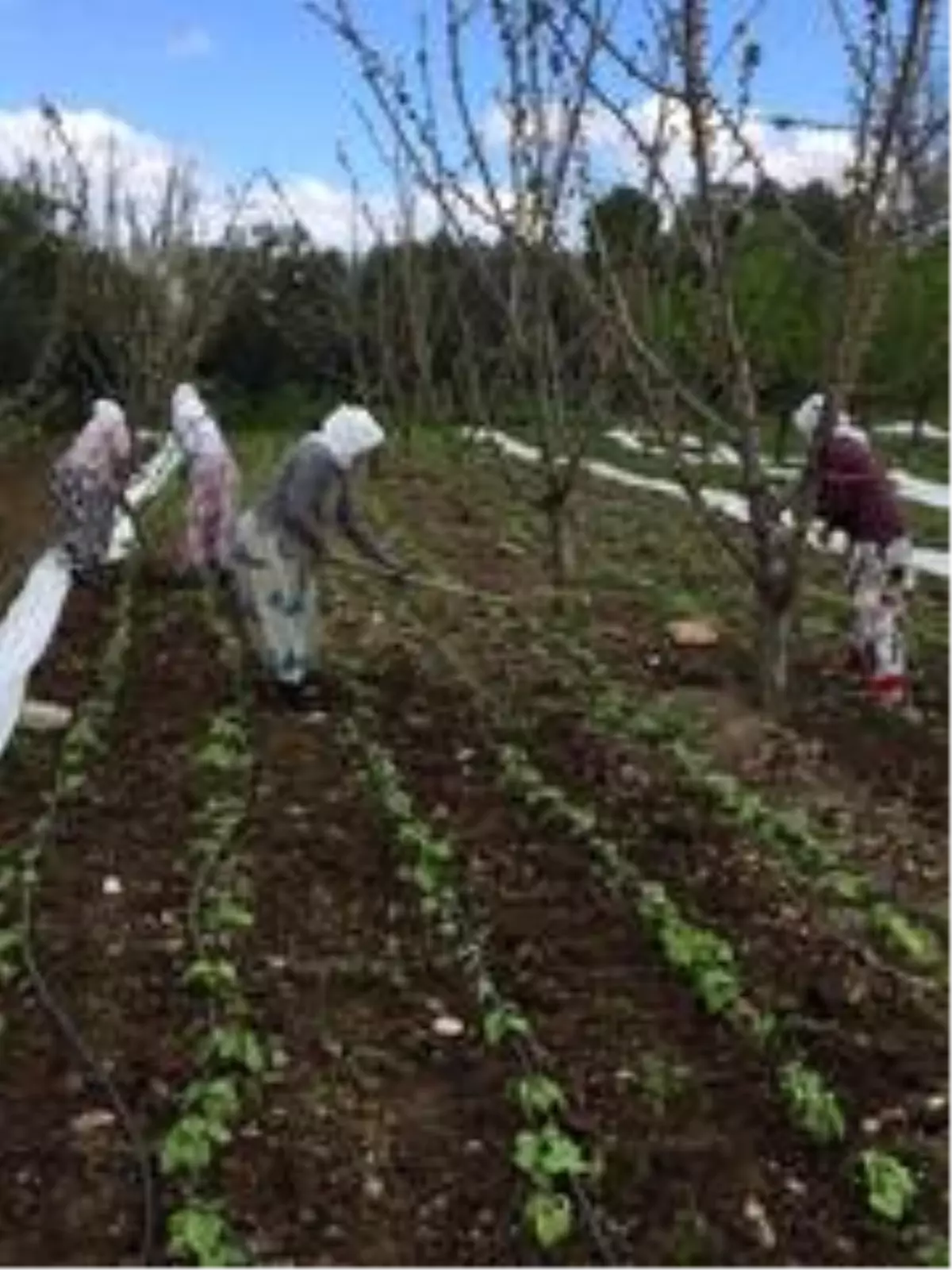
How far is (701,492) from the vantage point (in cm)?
1160

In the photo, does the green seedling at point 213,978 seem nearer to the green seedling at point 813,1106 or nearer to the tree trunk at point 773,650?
the green seedling at point 813,1106

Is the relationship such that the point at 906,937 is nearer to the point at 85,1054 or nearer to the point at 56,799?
the point at 85,1054

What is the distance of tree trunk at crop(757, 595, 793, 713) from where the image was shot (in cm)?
935

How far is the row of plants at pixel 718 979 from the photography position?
16.1 feet

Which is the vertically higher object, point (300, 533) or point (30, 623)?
point (300, 533)

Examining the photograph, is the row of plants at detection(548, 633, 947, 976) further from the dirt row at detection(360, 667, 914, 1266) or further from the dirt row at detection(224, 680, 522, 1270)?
the dirt row at detection(224, 680, 522, 1270)

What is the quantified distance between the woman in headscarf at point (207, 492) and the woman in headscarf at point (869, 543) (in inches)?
172

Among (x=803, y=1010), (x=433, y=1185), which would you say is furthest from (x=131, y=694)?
(x=433, y=1185)

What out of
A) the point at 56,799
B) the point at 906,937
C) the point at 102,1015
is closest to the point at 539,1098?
the point at 102,1015

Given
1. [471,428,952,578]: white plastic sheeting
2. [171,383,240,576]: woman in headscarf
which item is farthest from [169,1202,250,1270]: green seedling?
[171,383,240,576]: woman in headscarf

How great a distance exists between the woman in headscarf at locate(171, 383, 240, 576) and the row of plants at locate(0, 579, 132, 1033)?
1.72 metres

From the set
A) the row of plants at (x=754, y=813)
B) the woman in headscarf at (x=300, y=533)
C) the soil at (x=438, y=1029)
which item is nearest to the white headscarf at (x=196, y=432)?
the row of plants at (x=754, y=813)

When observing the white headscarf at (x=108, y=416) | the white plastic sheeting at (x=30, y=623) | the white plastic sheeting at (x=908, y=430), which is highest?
the white headscarf at (x=108, y=416)

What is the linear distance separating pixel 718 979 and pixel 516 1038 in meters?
0.56
